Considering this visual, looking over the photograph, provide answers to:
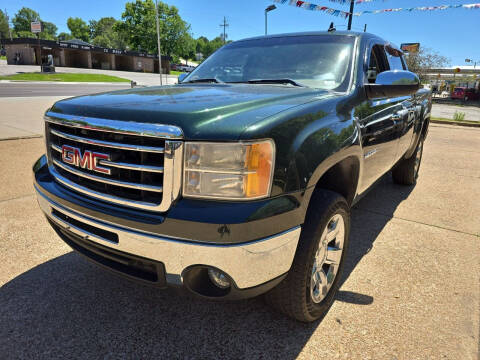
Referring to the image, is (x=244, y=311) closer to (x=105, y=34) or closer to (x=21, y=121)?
(x=21, y=121)

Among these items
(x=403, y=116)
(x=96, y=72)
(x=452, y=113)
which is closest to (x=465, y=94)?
(x=452, y=113)

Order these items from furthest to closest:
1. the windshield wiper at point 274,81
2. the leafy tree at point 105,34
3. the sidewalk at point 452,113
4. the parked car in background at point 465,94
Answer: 1. the leafy tree at point 105,34
2. the parked car in background at point 465,94
3. the sidewalk at point 452,113
4. the windshield wiper at point 274,81

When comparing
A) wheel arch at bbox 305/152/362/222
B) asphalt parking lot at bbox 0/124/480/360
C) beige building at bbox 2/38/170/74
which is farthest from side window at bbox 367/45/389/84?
beige building at bbox 2/38/170/74

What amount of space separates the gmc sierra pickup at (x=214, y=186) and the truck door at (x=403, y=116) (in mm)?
1137

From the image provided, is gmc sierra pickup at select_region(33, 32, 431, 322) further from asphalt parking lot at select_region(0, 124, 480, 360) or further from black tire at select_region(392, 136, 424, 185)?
black tire at select_region(392, 136, 424, 185)

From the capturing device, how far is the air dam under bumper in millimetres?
1517

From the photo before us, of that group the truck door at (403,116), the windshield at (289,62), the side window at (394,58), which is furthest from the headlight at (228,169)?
the side window at (394,58)

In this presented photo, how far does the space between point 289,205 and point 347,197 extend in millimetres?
983

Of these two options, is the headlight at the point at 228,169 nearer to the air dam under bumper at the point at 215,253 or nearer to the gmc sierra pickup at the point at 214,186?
the gmc sierra pickup at the point at 214,186

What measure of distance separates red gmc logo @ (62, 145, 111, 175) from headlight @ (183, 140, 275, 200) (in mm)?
459

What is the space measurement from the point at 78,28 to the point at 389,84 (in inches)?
4954

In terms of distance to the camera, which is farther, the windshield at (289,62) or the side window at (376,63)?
the side window at (376,63)

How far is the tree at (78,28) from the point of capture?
355 ft

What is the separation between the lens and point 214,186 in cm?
153
